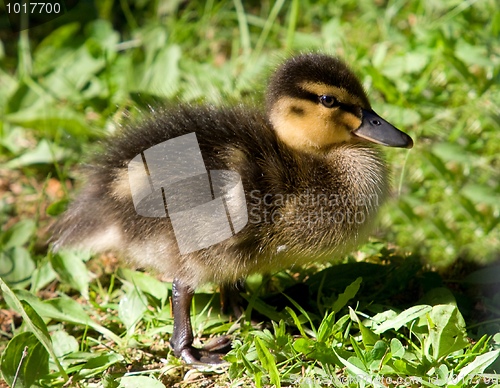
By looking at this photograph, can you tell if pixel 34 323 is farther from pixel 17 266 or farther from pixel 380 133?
pixel 380 133

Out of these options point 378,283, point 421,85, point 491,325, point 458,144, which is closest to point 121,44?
point 421,85

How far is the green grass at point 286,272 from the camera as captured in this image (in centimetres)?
167

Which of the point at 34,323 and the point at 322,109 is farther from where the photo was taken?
the point at 322,109

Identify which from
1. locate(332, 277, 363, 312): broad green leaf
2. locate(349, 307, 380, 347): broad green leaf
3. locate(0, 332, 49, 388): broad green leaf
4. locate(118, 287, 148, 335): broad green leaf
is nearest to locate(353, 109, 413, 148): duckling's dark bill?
locate(332, 277, 363, 312): broad green leaf

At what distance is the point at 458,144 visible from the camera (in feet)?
9.30

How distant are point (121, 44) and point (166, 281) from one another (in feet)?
5.07

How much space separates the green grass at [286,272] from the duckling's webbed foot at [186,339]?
4cm

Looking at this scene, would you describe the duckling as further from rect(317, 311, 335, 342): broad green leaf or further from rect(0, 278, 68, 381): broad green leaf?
rect(0, 278, 68, 381): broad green leaf

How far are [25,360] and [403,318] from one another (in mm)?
888

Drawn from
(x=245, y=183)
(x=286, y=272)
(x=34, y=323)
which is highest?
(x=245, y=183)

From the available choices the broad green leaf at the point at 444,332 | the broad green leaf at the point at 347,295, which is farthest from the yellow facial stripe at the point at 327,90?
the broad green leaf at the point at 444,332

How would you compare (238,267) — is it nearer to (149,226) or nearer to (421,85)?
(149,226)

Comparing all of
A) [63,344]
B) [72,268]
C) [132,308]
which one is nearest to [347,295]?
[132,308]

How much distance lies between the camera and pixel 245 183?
1717 mm
